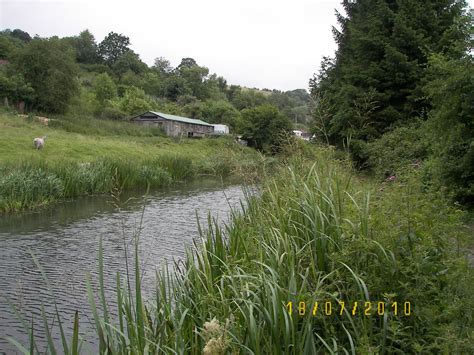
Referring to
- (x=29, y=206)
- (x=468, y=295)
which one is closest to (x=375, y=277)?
(x=468, y=295)

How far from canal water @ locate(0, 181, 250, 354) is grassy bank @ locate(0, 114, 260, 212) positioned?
652mm

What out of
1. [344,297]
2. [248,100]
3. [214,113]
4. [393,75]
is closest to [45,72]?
[393,75]

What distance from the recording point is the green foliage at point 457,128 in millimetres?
7111

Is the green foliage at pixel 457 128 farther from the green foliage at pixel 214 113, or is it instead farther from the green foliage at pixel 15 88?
the green foliage at pixel 214 113

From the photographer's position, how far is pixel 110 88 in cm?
6216

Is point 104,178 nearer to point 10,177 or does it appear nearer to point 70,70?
point 10,177

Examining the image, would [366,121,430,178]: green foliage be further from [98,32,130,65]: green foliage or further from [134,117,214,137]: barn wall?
[98,32,130,65]: green foliage

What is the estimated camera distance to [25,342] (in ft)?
18.1

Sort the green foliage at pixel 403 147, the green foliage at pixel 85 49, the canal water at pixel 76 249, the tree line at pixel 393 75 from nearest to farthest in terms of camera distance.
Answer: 1. the canal water at pixel 76 249
2. the green foliage at pixel 403 147
3. the tree line at pixel 393 75
4. the green foliage at pixel 85 49

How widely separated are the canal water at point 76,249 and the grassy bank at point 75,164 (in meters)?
0.65

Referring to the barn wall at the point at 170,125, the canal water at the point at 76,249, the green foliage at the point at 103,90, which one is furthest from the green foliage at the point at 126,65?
the canal water at the point at 76,249

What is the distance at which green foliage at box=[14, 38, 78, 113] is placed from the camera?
35.8 meters
